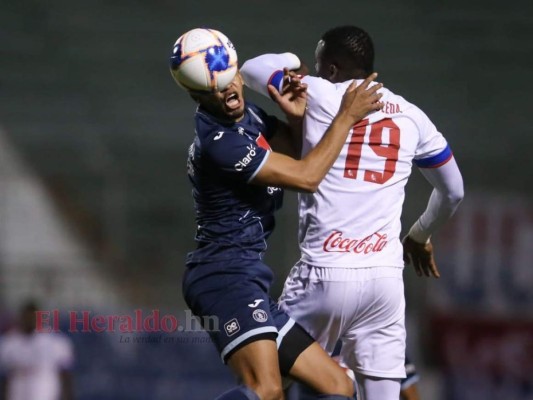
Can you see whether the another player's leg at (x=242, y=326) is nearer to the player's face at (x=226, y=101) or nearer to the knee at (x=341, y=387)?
the knee at (x=341, y=387)

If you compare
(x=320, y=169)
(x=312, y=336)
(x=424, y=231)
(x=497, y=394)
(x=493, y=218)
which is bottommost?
(x=497, y=394)

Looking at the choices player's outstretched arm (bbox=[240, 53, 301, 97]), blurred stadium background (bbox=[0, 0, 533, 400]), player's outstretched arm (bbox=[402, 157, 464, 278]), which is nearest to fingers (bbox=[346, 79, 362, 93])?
player's outstretched arm (bbox=[240, 53, 301, 97])

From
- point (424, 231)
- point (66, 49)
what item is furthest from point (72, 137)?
point (424, 231)

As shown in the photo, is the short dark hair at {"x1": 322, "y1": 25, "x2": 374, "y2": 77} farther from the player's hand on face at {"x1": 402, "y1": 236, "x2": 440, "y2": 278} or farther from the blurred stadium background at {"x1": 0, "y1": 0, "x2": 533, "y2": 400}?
the blurred stadium background at {"x1": 0, "y1": 0, "x2": 533, "y2": 400}

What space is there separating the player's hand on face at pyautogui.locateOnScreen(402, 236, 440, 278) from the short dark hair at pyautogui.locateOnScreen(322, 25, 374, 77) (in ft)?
3.34

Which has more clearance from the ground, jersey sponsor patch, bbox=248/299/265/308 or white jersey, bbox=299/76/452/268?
white jersey, bbox=299/76/452/268

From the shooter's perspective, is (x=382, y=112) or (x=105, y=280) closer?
(x=382, y=112)

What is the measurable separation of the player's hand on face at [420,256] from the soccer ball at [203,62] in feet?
4.79

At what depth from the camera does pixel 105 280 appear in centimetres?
1167

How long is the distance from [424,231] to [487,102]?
8.88m

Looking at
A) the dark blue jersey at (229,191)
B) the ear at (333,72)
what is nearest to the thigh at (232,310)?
the dark blue jersey at (229,191)

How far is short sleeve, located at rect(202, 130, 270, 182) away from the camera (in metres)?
4.38

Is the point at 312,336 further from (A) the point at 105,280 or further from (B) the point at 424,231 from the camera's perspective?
(A) the point at 105,280

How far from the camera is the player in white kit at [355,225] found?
461 cm
